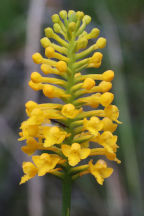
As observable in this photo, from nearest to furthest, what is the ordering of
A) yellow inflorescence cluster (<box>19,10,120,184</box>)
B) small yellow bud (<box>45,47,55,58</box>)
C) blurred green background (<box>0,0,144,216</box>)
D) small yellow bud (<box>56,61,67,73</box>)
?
yellow inflorescence cluster (<box>19,10,120,184</box>) → small yellow bud (<box>56,61,67,73</box>) → small yellow bud (<box>45,47,55,58</box>) → blurred green background (<box>0,0,144,216</box>)

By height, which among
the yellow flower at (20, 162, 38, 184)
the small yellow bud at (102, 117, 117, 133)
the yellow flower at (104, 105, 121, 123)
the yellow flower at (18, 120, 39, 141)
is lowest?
the yellow flower at (20, 162, 38, 184)

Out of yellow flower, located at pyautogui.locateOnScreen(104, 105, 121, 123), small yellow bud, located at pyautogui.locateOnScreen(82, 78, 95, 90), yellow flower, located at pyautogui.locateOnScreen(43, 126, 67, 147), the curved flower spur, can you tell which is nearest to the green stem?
the curved flower spur

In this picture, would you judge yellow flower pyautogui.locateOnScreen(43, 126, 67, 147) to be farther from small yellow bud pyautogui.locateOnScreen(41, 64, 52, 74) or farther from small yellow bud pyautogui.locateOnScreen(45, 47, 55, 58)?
small yellow bud pyautogui.locateOnScreen(45, 47, 55, 58)

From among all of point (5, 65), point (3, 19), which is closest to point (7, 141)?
point (5, 65)

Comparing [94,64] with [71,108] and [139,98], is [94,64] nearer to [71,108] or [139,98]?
[71,108]

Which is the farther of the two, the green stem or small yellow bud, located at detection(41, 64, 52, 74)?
small yellow bud, located at detection(41, 64, 52, 74)

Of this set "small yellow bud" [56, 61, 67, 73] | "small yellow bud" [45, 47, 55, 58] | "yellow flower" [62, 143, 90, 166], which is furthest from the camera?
"small yellow bud" [45, 47, 55, 58]

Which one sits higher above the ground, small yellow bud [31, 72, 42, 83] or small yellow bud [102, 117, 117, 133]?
small yellow bud [31, 72, 42, 83]
